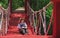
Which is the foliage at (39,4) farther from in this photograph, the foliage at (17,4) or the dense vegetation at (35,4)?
the foliage at (17,4)

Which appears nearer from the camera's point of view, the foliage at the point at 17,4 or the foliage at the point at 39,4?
the foliage at the point at 39,4

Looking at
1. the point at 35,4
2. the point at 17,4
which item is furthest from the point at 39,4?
the point at 17,4

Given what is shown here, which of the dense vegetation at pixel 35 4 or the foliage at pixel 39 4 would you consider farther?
the foliage at pixel 39 4

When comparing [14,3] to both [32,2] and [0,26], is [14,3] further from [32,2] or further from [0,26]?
[0,26]

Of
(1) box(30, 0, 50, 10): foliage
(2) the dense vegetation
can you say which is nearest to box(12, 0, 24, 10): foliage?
(2) the dense vegetation

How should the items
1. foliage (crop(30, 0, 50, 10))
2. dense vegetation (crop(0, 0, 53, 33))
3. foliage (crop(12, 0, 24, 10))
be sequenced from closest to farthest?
dense vegetation (crop(0, 0, 53, 33)), foliage (crop(30, 0, 50, 10)), foliage (crop(12, 0, 24, 10))

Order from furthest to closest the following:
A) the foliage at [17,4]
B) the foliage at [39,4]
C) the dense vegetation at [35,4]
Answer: the foliage at [17,4] → the foliage at [39,4] → the dense vegetation at [35,4]

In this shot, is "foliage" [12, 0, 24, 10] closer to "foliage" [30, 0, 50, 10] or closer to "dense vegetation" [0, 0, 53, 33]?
"dense vegetation" [0, 0, 53, 33]

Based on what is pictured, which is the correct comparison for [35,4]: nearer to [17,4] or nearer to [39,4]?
[39,4]

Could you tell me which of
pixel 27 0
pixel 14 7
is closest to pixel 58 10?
pixel 27 0

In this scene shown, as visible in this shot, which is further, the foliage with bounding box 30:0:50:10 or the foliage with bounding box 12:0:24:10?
the foliage with bounding box 12:0:24:10

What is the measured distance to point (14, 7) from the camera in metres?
11.8

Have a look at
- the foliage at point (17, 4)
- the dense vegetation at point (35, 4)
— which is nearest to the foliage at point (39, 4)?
the dense vegetation at point (35, 4)

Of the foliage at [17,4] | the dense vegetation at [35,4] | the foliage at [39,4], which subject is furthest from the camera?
the foliage at [17,4]
